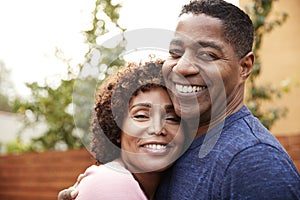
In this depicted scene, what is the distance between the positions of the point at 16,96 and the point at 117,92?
6459mm

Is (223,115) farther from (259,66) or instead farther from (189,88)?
(259,66)

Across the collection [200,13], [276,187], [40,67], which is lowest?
[40,67]

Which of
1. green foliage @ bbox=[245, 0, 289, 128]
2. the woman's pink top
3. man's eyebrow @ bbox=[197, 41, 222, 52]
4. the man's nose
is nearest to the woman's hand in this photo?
the woman's pink top

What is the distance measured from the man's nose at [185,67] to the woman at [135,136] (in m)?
0.13

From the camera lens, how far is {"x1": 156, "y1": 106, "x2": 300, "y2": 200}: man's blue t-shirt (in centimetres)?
130

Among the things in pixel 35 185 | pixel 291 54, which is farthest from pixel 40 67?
pixel 291 54

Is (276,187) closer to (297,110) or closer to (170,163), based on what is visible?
(170,163)

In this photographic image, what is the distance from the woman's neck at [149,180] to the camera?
68.9 inches

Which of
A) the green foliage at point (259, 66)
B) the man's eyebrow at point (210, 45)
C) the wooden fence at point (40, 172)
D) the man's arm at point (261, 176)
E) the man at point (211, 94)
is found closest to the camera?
the man's arm at point (261, 176)

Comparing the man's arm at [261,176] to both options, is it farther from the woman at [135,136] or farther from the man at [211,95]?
the woman at [135,136]

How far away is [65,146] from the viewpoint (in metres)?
7.78

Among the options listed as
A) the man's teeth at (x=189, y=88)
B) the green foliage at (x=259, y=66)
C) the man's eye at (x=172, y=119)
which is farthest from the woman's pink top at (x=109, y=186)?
the green foliage at (x=259, y=66)

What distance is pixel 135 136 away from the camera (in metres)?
1.72

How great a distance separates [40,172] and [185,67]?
6.26m
